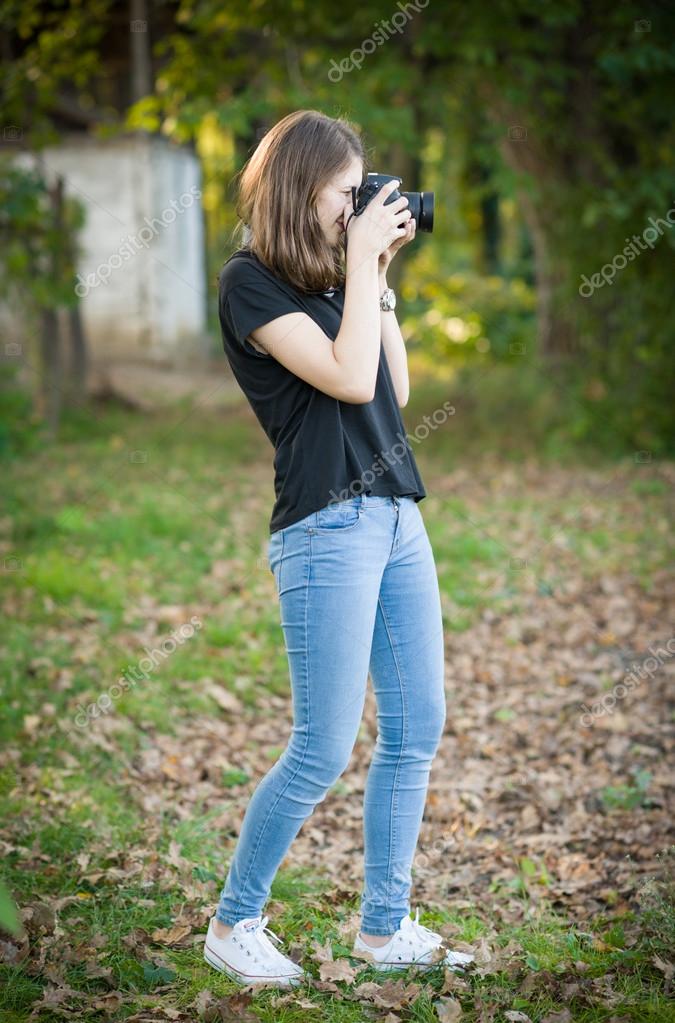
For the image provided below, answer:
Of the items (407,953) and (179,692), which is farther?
(179,692)

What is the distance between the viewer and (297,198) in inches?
86.4

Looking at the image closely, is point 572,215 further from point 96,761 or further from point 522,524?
point 96,761

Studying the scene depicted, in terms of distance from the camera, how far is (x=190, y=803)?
145 inches

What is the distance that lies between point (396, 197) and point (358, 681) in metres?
1.06

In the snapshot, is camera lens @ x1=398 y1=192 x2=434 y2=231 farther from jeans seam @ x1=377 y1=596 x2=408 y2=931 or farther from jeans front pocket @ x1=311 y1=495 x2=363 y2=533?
jeans seam @ x1=377 y1=596 x2=408 y2=931

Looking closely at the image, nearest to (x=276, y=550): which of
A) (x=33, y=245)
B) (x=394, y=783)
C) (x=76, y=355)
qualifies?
(x=394, y=783)

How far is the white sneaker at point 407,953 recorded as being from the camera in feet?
8.27

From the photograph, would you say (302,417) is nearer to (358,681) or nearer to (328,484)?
(328,484)

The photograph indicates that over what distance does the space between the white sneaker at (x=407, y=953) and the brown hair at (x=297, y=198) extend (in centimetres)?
157

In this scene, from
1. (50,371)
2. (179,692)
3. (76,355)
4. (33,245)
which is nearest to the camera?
(179,692)

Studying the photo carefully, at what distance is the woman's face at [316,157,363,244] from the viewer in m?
2.22

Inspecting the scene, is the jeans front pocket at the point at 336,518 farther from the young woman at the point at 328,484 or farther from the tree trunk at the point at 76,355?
the tree trunk at the point at 76,355

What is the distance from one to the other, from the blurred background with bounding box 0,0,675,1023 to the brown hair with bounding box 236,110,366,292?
0.28 meters

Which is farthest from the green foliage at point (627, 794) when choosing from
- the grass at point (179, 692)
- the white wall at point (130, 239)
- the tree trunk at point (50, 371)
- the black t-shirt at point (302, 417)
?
the white wall at point (130, 239)
